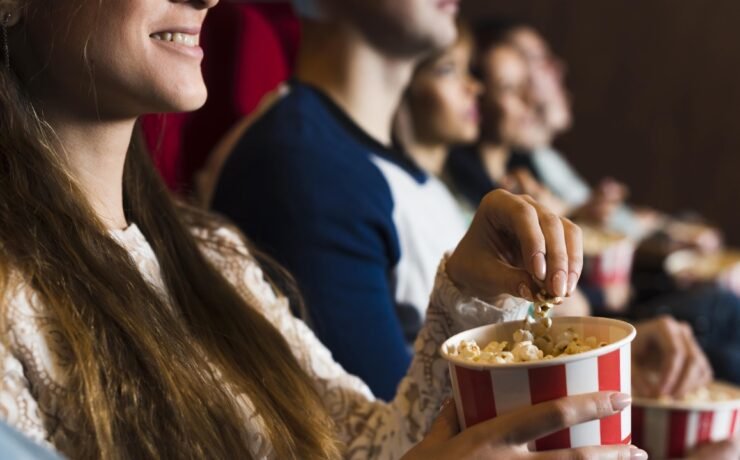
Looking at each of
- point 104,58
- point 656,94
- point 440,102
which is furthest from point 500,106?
point 104,58

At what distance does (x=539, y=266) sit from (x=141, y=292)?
36 cm

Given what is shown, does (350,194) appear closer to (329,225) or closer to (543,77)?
(329,225)

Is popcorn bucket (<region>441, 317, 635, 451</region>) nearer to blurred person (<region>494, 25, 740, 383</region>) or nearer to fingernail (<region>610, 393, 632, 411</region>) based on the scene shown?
fingernail (<region>610, 393, 632, 411</region>)

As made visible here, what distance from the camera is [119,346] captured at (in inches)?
34.2

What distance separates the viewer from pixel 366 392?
1182 mm

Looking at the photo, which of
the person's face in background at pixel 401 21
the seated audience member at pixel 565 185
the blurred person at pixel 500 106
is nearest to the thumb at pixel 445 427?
the person's face in background at pixel 401 21

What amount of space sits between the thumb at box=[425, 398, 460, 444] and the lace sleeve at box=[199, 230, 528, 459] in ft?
0.60

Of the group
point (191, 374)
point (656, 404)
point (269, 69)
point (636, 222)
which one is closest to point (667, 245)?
point (636, 222)

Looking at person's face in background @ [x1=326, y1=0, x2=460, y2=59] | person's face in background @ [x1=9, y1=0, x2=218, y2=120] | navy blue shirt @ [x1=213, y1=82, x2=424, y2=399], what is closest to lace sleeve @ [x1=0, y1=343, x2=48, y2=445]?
person's face in background @ [x1=9, y1=0, x2=218, y2=120]

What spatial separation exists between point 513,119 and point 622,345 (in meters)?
2.37

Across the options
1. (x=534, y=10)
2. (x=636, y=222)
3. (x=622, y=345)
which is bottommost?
(x=636, y=222)

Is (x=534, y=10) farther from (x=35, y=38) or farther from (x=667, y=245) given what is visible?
(x=35, y=38)

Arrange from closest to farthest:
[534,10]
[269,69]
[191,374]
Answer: [191,374] → [269,69] → [534,10]

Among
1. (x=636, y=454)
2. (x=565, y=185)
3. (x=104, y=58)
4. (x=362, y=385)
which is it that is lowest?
(x=565, y=185)
